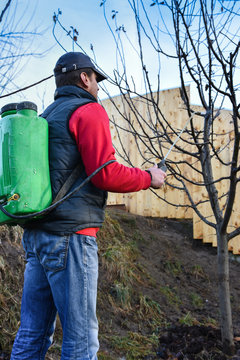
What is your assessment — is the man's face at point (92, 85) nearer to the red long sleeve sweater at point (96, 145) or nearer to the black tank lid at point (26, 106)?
the red long sleeve sweater at point (96, 145)

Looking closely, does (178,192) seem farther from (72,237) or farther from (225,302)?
(72,237)

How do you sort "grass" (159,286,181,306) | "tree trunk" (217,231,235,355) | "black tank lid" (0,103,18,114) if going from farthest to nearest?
"grass" (159,286,181,306) → "tree trunk" (217,231,235,355) → "black tank lid" (0,103,18,114)

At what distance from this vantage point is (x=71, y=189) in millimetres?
1732

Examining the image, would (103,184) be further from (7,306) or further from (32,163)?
(7,306)

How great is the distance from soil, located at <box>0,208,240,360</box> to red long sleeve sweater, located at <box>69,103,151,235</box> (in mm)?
1897

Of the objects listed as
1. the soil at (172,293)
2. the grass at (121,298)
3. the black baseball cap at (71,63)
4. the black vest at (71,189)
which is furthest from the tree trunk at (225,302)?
the black baseball cap at (71,63)

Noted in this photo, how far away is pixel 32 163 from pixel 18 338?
90cm

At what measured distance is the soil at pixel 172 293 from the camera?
3.29m

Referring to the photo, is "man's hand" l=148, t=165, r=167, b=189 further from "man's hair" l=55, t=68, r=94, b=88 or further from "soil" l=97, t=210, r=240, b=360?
"soil" l=97, t=210, r=240, b=360

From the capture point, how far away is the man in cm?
162

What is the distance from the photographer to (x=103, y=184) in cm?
171

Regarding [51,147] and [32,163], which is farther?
[51,147]

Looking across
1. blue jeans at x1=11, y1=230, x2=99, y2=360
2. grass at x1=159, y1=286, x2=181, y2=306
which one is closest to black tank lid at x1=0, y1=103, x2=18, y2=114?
blue jeans at x1=11, y1=230, x2=99, y2=360

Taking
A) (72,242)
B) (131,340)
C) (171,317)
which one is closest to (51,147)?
(72,242)
